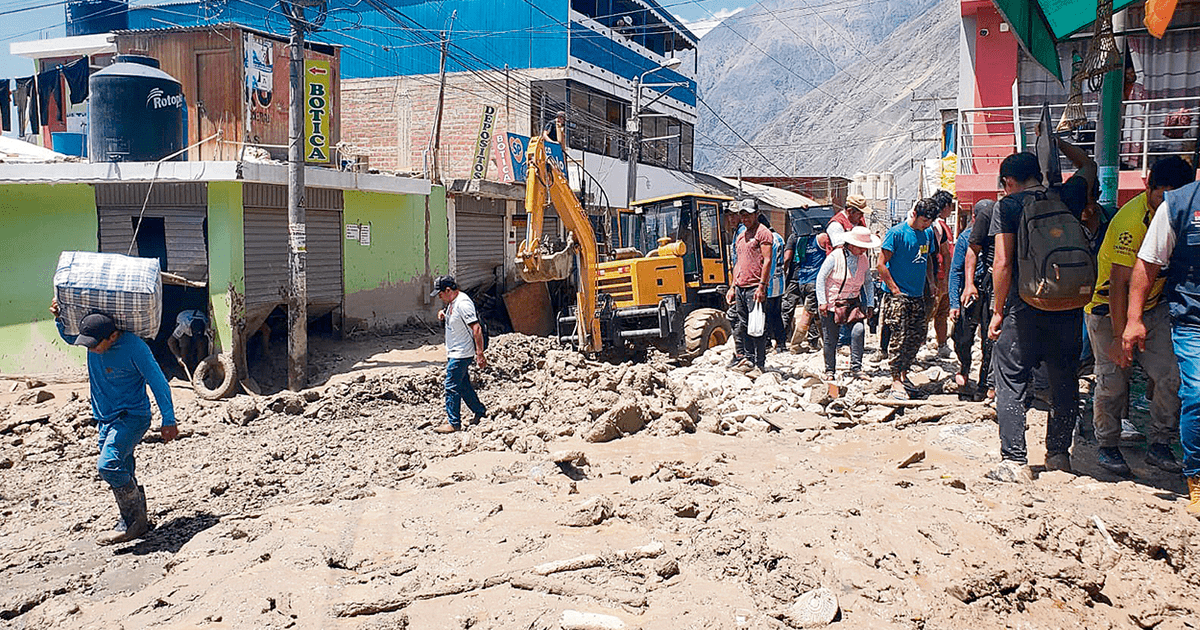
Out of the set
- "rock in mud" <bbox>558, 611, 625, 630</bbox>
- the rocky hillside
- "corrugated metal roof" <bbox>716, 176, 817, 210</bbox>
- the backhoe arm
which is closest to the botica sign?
the backhoe arm

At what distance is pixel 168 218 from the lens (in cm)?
1182

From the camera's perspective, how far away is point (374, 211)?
14.4m

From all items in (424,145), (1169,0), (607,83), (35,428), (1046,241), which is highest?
(607,83)

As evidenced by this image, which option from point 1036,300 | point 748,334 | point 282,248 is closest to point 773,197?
point 282,248

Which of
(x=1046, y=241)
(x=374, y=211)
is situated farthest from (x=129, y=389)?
(x=374, y=211)

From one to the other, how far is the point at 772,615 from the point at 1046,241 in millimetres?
2605

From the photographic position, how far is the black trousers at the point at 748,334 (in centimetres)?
925

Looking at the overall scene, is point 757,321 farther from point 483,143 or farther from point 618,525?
point 483,143

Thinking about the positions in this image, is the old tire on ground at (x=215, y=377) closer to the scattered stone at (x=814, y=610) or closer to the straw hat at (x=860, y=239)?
the straw hat at (x=860, y=239)

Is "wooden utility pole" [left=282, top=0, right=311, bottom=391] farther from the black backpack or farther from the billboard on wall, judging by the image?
the black backpack

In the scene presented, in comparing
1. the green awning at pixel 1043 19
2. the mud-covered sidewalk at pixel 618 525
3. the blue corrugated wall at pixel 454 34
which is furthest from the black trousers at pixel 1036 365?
the blue corrugated wall at pixel 454 34

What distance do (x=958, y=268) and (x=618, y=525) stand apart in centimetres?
400

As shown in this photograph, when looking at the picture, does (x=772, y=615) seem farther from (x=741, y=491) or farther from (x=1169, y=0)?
(x=1169, y=0)

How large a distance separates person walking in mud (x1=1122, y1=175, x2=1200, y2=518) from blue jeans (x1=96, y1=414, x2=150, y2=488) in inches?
222
